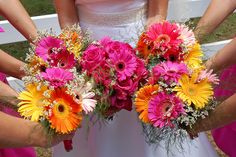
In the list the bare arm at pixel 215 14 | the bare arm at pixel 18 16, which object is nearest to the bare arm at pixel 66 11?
the bare arm at pixel 18 16

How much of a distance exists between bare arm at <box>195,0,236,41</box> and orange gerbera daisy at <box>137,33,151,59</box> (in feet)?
1.30

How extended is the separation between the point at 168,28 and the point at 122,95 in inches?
16.2

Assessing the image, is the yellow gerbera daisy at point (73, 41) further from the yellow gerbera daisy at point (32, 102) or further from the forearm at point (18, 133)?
the forearm at point (18, 133)

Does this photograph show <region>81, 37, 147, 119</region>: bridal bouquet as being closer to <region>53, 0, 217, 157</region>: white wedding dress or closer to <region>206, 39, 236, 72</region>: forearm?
<region>206, 39, 236, 72</region>: forearm

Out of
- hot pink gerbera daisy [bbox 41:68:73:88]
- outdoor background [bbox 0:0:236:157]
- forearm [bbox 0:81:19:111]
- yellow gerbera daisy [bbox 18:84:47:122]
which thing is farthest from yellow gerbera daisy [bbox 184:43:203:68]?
outdoor background [bbox 0:0:236:157]

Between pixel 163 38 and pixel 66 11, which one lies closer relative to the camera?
pixel 163 38

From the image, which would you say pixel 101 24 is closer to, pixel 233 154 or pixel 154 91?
pixel 154 91

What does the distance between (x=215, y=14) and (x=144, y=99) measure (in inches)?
33.6

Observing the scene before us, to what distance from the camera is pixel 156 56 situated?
2.15 m

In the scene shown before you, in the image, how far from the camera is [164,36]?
2.16 meters

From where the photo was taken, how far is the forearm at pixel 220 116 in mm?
1808

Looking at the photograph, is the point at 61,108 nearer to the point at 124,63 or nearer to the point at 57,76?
the point at 57,76

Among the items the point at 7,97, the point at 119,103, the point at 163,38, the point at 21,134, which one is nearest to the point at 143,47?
the point at 163,38

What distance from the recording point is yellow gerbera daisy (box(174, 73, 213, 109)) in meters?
1.91
